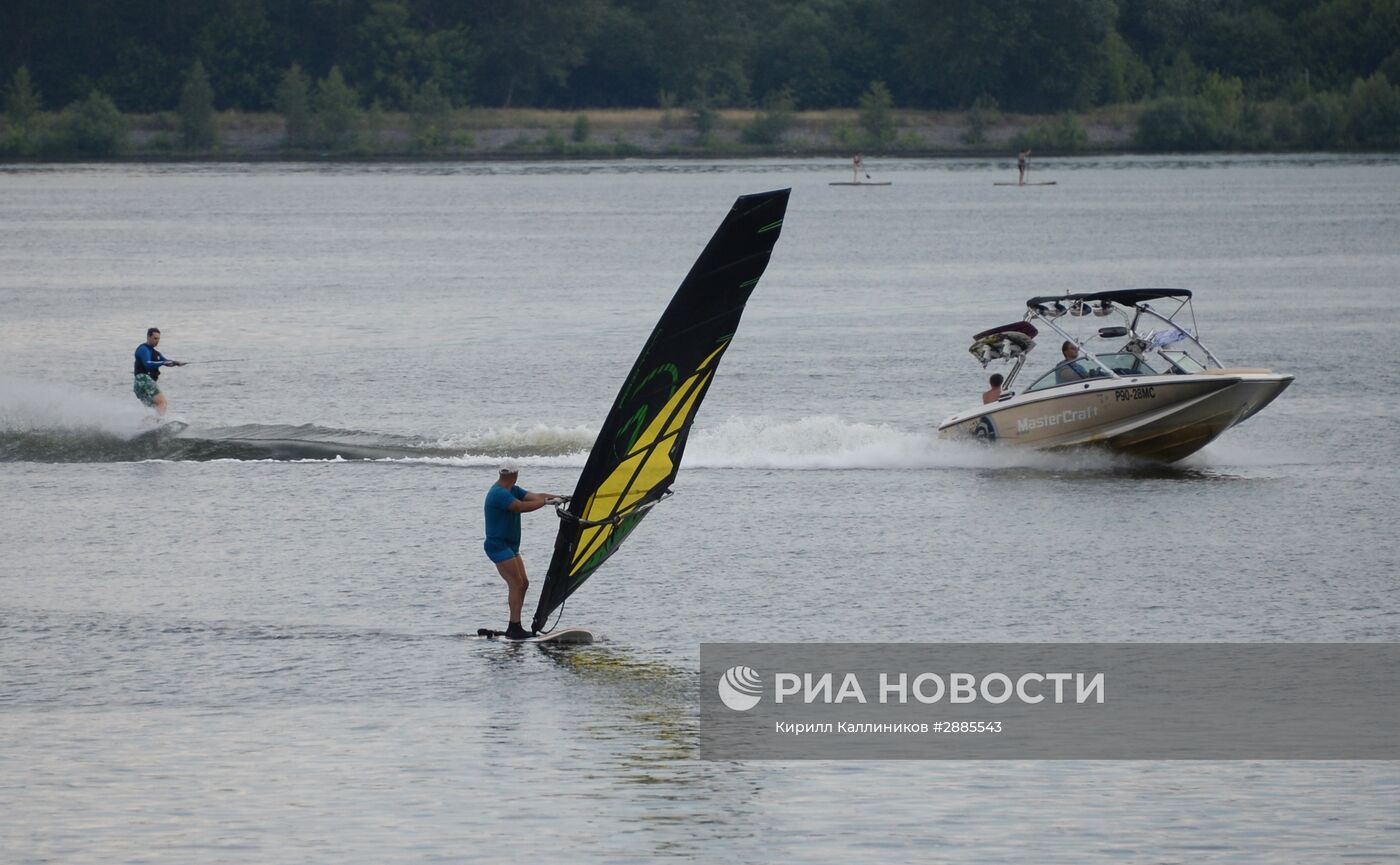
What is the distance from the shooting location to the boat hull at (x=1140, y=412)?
3180 cm

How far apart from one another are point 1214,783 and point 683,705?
5.06 metres

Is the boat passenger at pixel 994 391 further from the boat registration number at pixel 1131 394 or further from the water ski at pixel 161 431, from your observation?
the water ski at pixel 161 431

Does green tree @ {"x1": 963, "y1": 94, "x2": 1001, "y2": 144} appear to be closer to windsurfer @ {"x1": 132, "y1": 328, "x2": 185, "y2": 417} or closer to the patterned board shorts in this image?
windsurfer @ {"x1": 132, "y1": 328, "x2": 185, "y2": 417}

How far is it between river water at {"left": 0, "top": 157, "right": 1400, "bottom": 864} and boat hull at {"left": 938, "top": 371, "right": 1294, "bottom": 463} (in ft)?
1.68

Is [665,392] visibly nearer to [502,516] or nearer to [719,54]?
[502,516]

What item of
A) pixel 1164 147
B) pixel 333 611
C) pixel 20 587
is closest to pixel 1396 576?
pixel 333 611

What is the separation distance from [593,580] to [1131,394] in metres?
10.7

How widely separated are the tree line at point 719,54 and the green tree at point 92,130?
31.2 inches

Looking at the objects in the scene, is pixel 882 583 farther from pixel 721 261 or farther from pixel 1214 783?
pixel 1214 783

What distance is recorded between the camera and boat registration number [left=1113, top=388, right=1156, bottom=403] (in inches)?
1259

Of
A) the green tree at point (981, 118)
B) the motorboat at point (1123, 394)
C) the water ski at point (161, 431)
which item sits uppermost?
the green tree at point (981, 118)

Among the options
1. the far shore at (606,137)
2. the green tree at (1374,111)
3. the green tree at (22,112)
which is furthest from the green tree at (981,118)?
the green tree at (22,112)

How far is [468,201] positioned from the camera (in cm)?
15012

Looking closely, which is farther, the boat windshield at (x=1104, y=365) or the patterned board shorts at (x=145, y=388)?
the patterned board shorts at (x=145, y=388)
